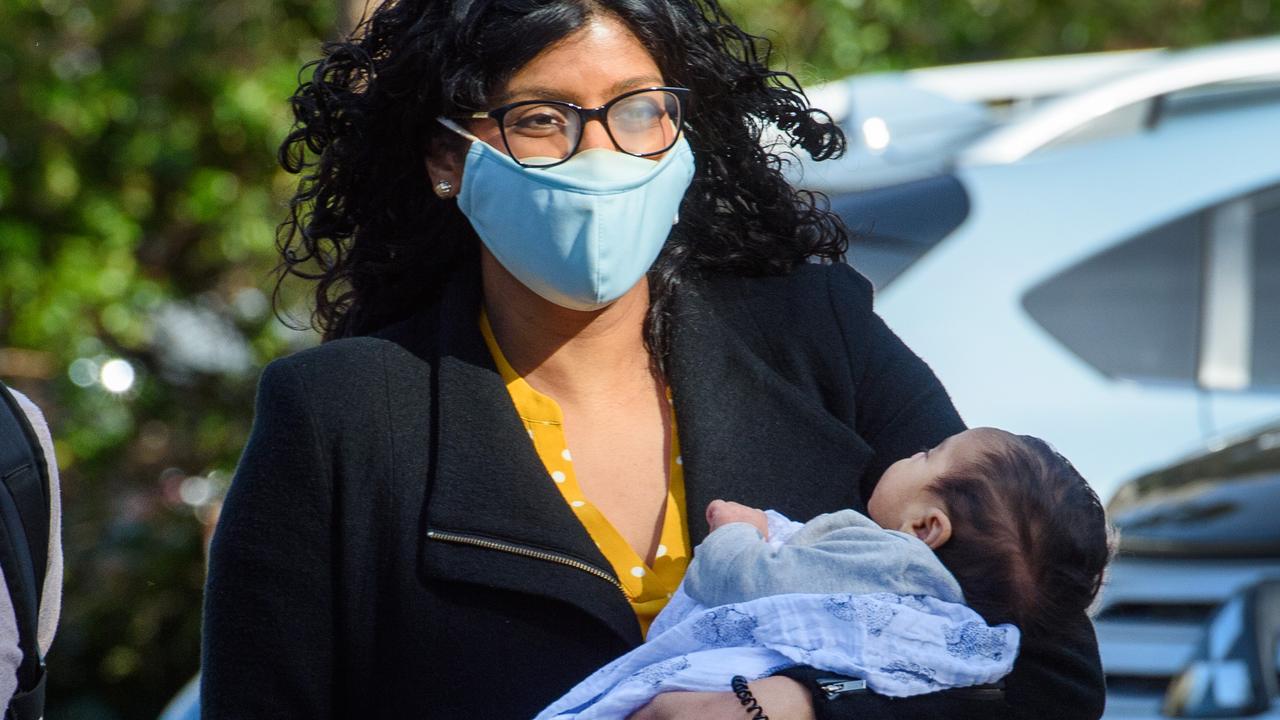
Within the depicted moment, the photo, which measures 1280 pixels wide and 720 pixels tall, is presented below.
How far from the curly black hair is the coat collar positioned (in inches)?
4.6

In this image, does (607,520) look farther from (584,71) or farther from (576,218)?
(584,71)

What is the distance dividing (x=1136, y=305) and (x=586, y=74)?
2267 mm

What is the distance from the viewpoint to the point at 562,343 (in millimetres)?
2535

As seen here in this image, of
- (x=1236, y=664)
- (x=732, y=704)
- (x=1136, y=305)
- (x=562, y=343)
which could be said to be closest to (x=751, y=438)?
(x=562, y=343)

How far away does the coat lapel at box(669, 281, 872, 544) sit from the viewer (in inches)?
95.2

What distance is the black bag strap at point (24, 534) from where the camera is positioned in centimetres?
233

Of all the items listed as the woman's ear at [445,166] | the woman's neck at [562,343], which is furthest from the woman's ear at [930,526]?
the woman's ear at [445,166]

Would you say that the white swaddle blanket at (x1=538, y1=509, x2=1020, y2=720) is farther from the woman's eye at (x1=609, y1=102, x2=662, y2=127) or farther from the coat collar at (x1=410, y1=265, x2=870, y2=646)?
the woman's eye at (x1=609, y1=102, x2=662, y2=127)

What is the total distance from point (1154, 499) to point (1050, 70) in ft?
7.86

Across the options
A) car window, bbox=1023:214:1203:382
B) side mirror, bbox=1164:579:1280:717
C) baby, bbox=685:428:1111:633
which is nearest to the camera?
baby, bbox=685:428:1111:633

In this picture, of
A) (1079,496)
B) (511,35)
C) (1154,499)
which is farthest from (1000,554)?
(1154,499)

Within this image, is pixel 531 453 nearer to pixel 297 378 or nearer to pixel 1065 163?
pixel 297 378

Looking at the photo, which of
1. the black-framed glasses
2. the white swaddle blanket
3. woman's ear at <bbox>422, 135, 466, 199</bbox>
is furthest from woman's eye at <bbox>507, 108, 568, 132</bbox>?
the white swaddle blanket

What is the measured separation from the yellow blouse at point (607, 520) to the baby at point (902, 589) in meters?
0.10
